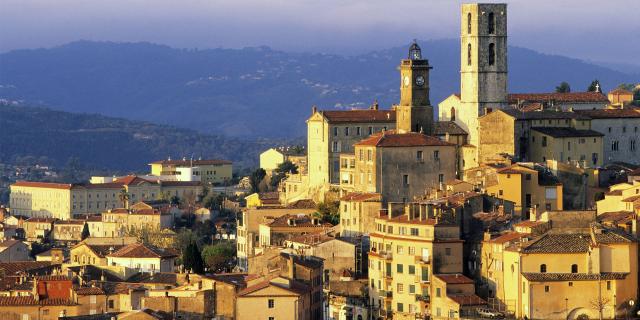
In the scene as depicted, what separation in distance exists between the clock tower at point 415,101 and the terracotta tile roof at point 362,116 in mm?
4861

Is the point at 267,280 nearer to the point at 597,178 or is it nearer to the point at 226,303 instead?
the point at 226,303

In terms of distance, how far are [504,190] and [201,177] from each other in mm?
62849

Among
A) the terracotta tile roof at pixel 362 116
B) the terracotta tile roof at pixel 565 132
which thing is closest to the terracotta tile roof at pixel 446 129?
the terracotta tile roof at pixel 362 116

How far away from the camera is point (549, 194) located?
7325 cm

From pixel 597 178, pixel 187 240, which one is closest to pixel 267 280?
pixel 597 178

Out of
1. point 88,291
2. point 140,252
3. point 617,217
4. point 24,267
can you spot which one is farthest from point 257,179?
point 617,217

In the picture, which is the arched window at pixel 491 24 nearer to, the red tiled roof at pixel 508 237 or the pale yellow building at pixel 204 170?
the red tiled roof at pixel 508 237

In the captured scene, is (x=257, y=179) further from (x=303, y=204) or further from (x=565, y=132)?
(x=565, y=132)

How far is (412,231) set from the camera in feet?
210

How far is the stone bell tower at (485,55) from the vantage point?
86125mm

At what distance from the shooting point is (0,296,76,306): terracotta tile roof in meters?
63.7

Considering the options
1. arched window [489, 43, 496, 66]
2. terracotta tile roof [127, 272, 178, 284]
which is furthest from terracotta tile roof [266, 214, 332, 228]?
terracotta tile roof [127, 272, 178, 284]

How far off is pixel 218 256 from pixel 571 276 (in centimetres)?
2768

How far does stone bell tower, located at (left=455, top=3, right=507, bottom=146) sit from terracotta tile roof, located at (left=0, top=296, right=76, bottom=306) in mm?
26584
